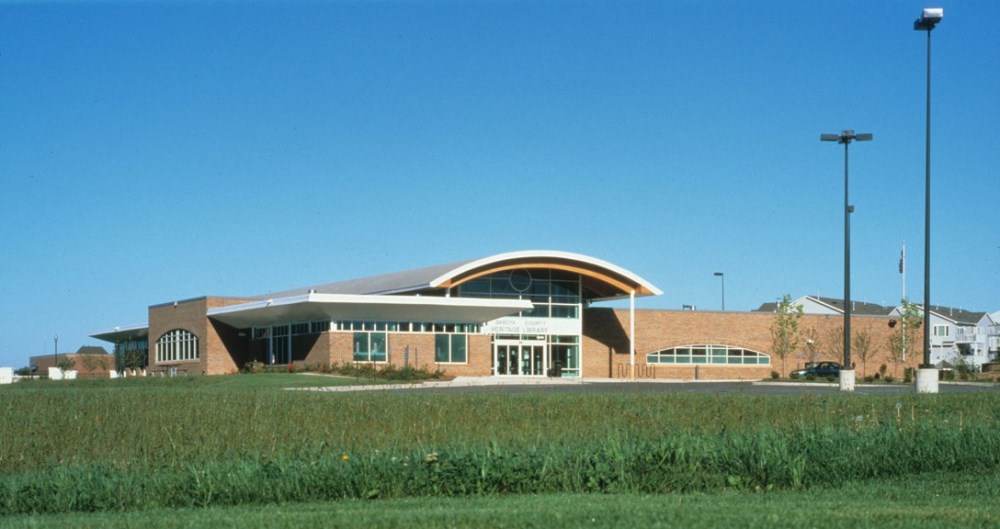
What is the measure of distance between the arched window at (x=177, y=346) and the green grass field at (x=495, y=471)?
4315cm

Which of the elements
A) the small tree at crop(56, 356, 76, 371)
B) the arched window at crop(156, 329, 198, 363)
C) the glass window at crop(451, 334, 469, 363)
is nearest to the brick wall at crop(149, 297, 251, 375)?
the arched window at crop(156, 329, 198, 363)

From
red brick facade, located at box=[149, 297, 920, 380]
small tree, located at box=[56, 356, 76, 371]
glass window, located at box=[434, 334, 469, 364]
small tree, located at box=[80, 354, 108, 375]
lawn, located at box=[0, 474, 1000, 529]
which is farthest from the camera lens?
small tree, located at box=[56, 356, 76, 371]

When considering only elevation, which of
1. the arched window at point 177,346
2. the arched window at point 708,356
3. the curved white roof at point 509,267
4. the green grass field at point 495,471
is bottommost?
the arched window at point 708,356

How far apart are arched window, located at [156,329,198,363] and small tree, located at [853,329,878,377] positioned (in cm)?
3809

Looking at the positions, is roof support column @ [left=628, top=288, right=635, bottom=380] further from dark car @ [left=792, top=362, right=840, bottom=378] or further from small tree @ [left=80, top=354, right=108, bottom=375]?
small tree @ [left=80, top=354, right=108, bottom=375]

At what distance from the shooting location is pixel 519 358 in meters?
59.7

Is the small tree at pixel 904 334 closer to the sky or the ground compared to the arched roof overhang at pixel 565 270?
closer to the ground

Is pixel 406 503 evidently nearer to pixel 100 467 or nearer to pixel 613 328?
pixel 100 467

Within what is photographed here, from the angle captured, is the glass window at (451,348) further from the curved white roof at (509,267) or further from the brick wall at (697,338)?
the brick wall at (697,338)

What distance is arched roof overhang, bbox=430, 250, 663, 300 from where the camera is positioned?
5534 centimetres

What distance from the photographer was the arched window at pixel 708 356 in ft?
210

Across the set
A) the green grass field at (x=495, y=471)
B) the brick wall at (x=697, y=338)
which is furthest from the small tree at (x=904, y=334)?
the green grass field at (x=495, y=471)

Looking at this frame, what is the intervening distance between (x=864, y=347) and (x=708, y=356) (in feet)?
32.0

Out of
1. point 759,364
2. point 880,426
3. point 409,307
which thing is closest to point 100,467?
point 880,426
